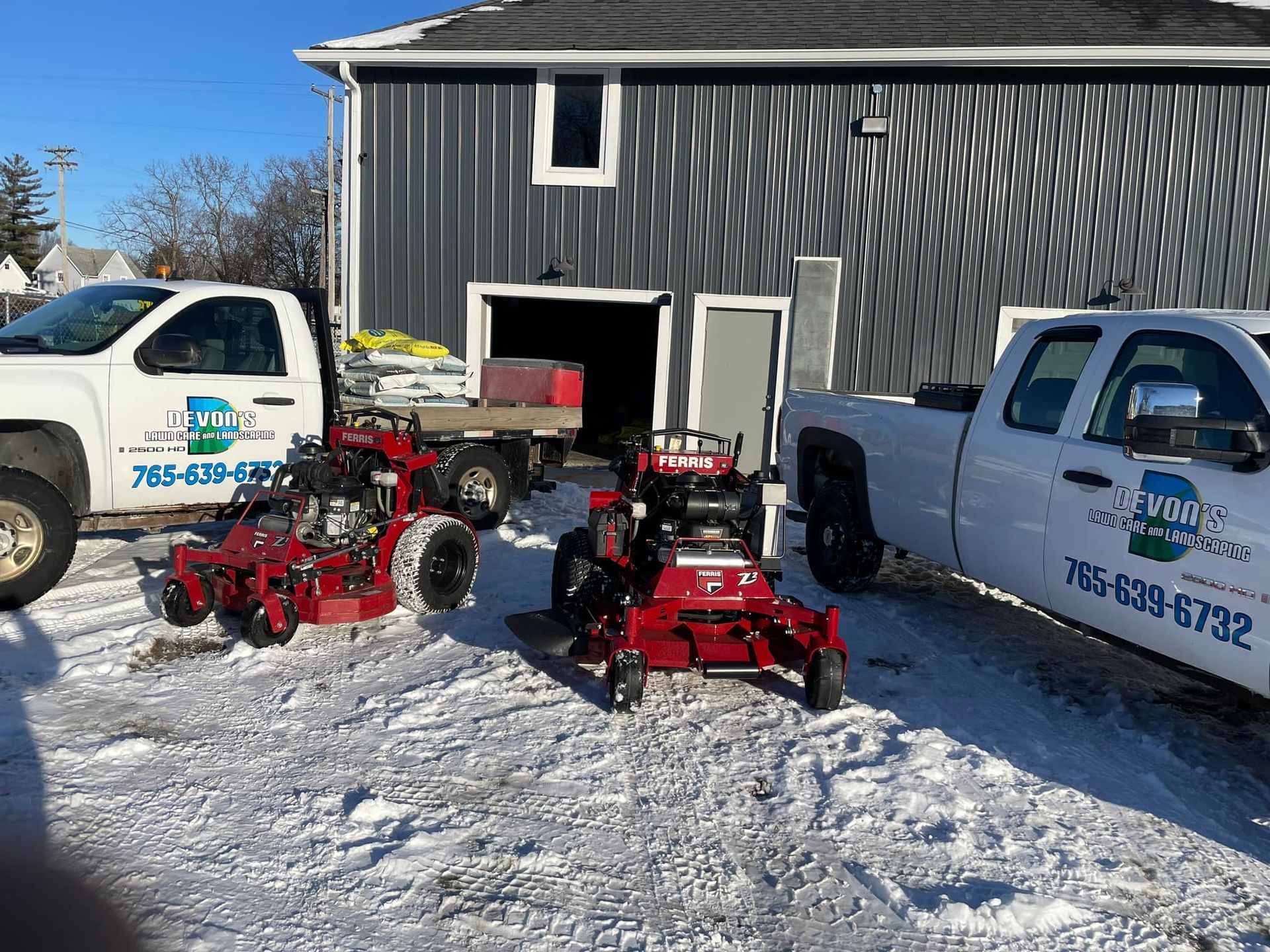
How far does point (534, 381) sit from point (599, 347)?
35.8 ft

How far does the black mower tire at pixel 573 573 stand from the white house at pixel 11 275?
6577 centimetres

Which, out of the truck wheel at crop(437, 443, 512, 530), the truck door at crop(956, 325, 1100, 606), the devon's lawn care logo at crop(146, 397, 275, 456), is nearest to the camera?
the truck door at crop(956, 325, 1100, 606)

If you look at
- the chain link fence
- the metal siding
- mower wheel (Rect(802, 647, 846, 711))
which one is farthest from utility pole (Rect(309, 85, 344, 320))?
mower wheel (Rect(802, 647, 846, 711))

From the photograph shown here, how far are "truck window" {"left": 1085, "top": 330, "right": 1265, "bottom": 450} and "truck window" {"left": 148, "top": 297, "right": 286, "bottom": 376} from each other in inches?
213

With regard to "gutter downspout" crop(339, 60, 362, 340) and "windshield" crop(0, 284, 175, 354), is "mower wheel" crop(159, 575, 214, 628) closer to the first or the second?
"windshield" crop(0, 284, 175, 354)

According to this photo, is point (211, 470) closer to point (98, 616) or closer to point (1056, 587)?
point (98, 616)

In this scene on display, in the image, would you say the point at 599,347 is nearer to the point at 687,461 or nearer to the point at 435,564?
the point at 435,564

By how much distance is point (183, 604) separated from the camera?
5.73 metres

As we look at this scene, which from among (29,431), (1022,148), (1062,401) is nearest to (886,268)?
(1022,148)

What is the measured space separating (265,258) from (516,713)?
146 feet

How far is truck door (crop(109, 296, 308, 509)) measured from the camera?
653 cm

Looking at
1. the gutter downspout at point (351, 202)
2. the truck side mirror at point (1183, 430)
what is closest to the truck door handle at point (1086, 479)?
the truck side mirror at point (1183, 430)

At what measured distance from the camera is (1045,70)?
1219cm

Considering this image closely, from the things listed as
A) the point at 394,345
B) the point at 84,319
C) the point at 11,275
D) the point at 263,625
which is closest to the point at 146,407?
the point at 84,319
